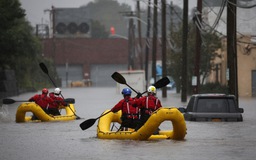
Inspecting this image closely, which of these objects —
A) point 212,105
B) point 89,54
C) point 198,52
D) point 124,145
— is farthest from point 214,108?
point 89,54

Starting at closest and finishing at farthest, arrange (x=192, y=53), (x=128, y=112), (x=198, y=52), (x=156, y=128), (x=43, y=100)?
1. (x=156, y=128)
2. (x=128, y=112)
3. (x=43, y=100)
4. (x=198, y=52)
5. (x=192, y=53)

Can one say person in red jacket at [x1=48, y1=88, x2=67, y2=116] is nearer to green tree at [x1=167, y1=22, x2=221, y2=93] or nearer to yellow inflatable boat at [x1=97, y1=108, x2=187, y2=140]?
yellow inflatable boat at [x1=97, y1=108, x2=187, y2=140]

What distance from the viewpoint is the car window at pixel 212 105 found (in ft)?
104

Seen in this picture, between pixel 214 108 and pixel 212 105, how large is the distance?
15 cm

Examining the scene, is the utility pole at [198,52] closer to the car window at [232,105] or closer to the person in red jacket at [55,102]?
the person in red jacket at [55,102]

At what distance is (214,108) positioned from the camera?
105 ft

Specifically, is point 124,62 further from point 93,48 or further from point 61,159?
point 61,159

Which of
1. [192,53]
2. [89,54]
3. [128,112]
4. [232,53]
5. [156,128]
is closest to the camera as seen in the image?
[156,128]

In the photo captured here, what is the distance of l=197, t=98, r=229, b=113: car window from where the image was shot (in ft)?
104

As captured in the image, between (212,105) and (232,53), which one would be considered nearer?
(212,105)

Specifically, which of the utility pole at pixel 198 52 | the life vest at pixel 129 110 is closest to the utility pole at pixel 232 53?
the utility pole at pixel 198 52

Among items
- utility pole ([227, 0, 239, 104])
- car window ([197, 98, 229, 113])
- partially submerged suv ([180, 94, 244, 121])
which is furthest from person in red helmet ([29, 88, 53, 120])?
utility pole ([227, 0, 239, 104])

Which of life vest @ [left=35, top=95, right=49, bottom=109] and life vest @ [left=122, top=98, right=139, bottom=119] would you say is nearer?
life vest @ [left=122, top=98, right=139, bottom=119]

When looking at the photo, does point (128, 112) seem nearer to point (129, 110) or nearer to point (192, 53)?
point (129, 110)
